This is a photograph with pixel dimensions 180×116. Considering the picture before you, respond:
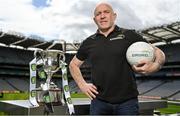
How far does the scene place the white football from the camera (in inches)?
150

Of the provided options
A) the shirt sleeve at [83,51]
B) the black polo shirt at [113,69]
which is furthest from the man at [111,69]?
the shirt sleeve at [83,51]

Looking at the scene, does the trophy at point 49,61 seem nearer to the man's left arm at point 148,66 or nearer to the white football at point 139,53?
the white football at point 139,53

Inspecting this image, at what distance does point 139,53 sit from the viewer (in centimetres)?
394

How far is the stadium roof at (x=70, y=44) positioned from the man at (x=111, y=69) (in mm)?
38569

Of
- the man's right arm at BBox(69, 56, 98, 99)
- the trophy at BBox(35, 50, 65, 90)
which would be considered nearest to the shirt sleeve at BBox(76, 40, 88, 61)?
the man's right arm at BBox(69, 56, 98, 99)

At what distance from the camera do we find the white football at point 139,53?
150 inches

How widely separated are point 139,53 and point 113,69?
38 centimetres

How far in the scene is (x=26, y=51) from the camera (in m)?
68.2

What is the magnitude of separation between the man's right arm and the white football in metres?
0.58

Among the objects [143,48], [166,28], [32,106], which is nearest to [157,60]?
[143,48]

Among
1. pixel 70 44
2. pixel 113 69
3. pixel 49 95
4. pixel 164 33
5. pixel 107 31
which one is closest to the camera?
pixel 113 69

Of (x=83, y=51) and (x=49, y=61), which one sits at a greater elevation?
(x=83, y=51)

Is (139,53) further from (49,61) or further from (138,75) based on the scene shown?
(138,75)

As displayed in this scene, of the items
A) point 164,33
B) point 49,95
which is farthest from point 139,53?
point 164,33
